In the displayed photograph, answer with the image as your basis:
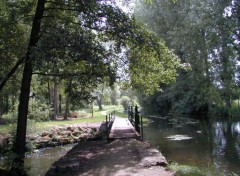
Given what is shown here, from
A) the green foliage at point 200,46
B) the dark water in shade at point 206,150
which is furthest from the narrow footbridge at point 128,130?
the green foliage at point 200,46

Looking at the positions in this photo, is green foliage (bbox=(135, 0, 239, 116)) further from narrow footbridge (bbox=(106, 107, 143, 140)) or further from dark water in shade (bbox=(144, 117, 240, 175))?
narrow footbridge (bbox=(106, 107, 143, 140))

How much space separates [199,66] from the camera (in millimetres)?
32406

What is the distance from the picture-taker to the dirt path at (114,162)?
A: 745 centimetres

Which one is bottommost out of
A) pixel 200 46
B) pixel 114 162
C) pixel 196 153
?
pixel 196 153

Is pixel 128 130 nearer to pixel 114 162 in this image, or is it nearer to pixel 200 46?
pixel 114 162

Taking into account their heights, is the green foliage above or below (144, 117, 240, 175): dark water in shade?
above

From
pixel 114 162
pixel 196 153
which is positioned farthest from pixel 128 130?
pixel 114 162

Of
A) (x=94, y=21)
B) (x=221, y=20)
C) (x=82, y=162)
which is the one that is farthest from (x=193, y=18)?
(x=82, y=162)

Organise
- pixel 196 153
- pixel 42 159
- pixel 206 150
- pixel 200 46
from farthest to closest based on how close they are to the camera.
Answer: pixel 200 46 < pixel 206 150 < pixel 42 159 < pixel 196 153

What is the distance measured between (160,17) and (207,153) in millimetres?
26931

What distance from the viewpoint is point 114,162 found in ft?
28.5

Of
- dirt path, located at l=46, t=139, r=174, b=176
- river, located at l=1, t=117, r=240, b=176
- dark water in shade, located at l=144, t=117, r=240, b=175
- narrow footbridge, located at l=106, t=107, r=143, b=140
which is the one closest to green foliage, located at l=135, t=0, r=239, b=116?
dark water in shade, located at l=144, t=117, r=240, b=175

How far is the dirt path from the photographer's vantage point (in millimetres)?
7453

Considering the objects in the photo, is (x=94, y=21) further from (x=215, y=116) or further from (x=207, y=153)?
(x=215, y=116)
